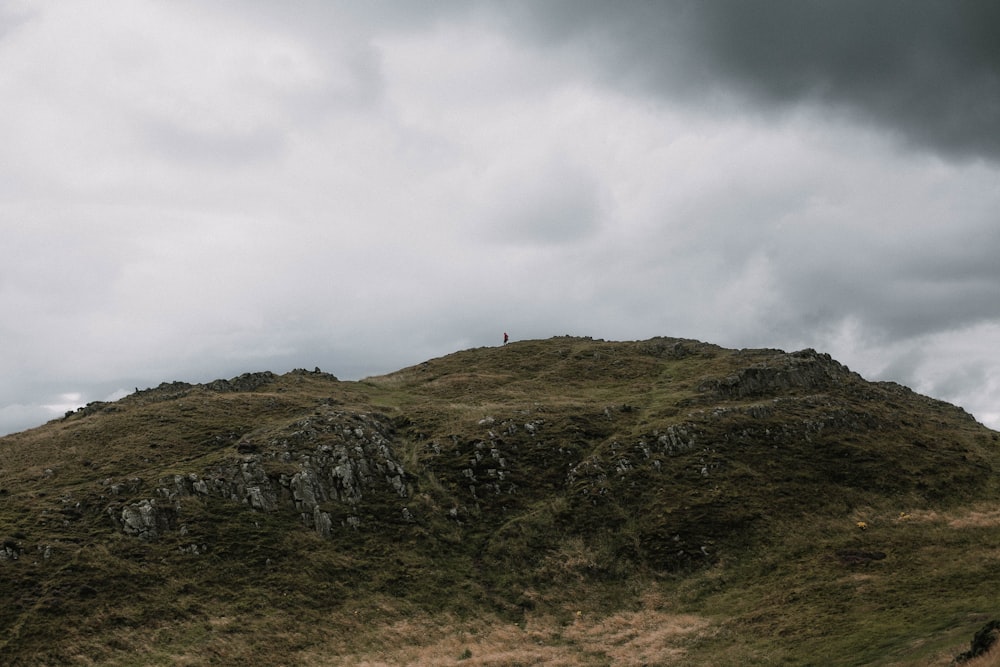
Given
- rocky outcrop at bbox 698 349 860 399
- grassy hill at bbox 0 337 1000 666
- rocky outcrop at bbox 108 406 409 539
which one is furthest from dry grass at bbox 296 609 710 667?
rocky outcrop at bbox 698 349 860 399

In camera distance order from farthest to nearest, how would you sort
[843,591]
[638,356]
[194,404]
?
[638,356] < [194,404] < [843,591]

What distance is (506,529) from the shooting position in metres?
59.2

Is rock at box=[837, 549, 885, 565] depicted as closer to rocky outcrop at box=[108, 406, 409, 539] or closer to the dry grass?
the dry grass

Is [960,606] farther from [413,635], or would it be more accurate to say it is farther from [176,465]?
[176,465]

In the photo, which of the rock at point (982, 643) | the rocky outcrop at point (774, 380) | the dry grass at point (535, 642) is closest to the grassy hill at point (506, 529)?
the dry grass at point (535, 642)

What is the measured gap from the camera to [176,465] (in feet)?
199

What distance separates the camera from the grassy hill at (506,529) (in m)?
41.3

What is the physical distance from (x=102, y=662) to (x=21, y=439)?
44.0 meters

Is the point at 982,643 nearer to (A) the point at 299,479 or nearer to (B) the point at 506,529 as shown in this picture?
(B) the point at 506,529

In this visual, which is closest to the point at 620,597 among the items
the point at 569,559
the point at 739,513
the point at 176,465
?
the point at 569,559

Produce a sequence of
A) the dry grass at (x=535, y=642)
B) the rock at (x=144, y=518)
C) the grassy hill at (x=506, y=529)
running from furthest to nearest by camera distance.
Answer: the rock at (x=144, y=518) < the grassy hill at (x=506, y=529) < the dry grass at (x=535, y=642)

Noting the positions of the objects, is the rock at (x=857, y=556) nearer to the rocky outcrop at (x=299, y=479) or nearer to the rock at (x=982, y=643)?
the rock at (x=982, y=643)

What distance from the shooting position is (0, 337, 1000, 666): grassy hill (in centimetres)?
4128

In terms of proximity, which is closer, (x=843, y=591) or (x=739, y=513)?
(x=843, y=591)
